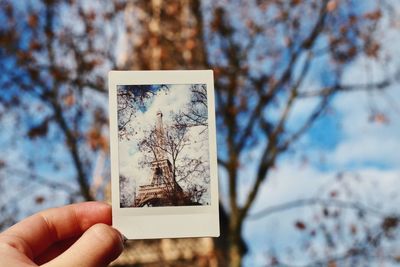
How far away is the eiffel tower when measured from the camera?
177 centimetres

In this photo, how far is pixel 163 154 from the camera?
1.82m

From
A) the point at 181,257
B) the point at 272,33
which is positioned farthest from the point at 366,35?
the point at 181,257

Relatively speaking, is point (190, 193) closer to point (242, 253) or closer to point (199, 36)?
point (242, 253)

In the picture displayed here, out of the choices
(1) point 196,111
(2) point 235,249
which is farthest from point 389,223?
(1) point 196,111

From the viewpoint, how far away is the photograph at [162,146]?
179cm

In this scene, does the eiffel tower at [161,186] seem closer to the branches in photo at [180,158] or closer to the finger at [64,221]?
the branches in photo at [180,158]

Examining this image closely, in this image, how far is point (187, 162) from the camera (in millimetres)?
1836

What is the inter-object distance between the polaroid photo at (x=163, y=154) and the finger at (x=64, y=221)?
0.06 metres

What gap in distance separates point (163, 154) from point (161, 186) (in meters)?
0.11

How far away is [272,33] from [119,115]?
32.2 ft

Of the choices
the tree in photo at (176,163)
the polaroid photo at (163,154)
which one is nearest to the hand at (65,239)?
the polaroid photo at (163,154)

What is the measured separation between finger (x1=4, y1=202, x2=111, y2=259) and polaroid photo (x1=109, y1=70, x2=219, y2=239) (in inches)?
2.3

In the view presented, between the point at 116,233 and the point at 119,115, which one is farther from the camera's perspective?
the point at 119,115

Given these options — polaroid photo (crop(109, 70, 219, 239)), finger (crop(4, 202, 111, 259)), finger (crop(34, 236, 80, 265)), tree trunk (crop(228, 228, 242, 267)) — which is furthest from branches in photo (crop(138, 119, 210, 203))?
tree trunk (crop(228, 228, 242, 267))
